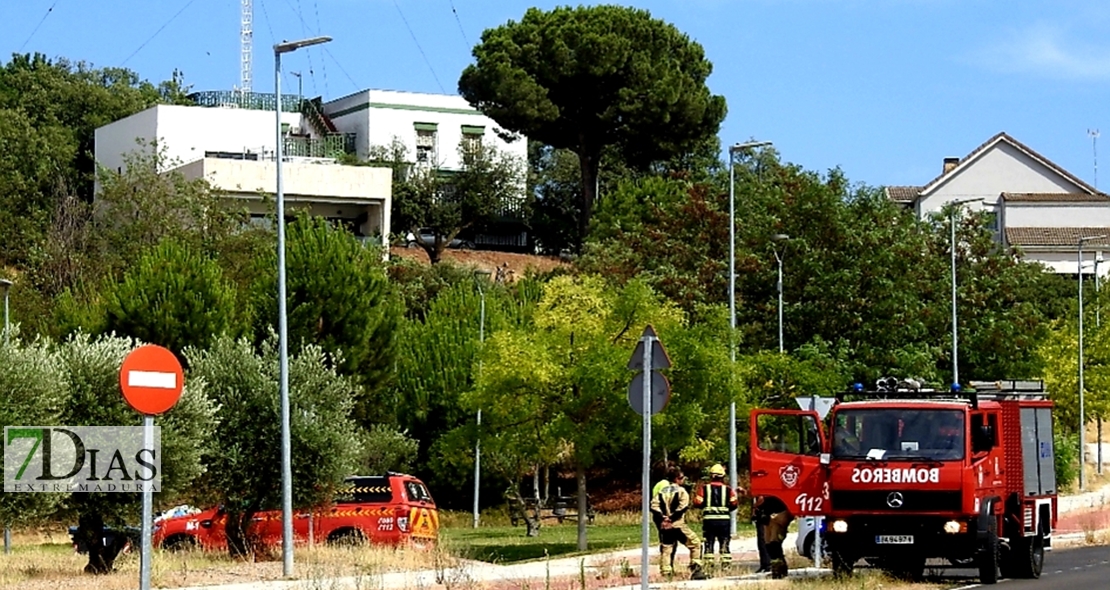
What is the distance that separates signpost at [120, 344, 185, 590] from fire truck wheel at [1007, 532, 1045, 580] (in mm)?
14831

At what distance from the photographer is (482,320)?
177ft

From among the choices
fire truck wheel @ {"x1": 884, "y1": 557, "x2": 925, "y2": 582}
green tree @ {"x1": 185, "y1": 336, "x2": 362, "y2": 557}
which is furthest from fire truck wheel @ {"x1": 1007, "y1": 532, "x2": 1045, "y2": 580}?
green tree @ {"x1": 185, "y1": 336, "x2": 362, "y2": 557}

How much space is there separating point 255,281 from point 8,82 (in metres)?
45.1

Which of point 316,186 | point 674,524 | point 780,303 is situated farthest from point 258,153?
point 674,524

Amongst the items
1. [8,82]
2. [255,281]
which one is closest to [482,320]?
[255,281]

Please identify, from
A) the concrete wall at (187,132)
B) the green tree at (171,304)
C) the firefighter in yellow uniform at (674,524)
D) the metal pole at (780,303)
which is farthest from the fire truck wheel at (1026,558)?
the concrete wall at (187,132)

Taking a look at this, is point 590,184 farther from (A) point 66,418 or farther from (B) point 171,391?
(B) point 171,391

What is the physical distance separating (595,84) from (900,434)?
51.7m

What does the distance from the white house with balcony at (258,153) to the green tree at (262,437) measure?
35117mm

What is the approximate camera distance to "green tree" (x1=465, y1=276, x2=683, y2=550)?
117 feet

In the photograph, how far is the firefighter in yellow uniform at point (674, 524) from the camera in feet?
79.3

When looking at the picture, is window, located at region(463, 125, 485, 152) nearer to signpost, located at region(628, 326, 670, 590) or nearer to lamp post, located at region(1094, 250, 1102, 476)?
lamp post, located at region(1094, 250, 1102, 476)

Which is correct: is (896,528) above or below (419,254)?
below

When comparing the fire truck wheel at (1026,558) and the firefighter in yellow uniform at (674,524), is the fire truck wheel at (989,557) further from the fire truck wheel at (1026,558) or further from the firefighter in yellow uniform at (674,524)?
the firefighter in yellow uniform at (674,524)
